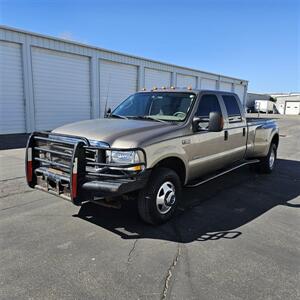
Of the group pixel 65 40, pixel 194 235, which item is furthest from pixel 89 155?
pixel 65 40

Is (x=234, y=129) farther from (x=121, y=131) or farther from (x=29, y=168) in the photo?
(x=29, y=168)

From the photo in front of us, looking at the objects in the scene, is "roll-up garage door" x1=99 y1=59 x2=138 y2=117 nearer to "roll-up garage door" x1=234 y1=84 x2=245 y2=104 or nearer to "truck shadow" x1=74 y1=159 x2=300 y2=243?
"truck shadow" x1=74 y1=159 x2=300 y2=243

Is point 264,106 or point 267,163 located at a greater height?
point 264,106

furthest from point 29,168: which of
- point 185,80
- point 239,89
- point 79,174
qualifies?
point 239,89

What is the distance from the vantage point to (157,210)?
4.11m

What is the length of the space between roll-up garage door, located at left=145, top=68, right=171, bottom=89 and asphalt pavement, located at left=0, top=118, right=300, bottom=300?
16.8 meters

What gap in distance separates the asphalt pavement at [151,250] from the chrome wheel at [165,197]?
275mm

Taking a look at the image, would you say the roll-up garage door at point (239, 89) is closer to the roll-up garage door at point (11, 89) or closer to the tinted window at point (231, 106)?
the roll-up garage door at point (11, 89)

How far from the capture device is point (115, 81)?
19.1 metres

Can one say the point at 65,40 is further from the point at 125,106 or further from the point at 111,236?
the point at 111,236

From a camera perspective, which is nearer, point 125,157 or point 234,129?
point 125,157

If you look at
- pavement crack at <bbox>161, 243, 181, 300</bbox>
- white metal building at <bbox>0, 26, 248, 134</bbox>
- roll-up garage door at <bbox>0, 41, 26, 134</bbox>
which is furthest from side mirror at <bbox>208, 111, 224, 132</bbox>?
roll-up garage door at <bbox>0, 41, 26, 134</bbox>

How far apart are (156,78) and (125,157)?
19.2 metres

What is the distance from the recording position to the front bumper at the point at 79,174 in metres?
3.56
